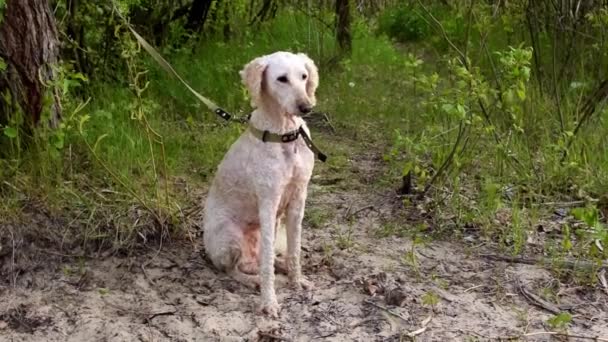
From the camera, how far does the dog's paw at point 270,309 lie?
363cm

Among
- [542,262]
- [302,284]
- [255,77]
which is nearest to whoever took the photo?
[255,77]

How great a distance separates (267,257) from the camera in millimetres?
3637

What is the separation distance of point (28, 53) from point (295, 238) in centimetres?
182

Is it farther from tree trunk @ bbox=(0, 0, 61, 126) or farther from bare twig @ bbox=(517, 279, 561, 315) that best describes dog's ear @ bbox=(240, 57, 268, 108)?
bare twig @ bbox=(517, 279, 561, 315)

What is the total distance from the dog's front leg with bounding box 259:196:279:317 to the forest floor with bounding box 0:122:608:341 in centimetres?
6

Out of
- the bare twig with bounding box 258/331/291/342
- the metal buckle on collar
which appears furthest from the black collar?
the bare twig with bounding box 258/331/291/342

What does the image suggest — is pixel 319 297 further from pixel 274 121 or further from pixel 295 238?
pixel 274 121

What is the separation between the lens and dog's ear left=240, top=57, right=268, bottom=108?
3.58 m

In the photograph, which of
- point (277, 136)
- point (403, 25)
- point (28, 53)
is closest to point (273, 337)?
point (277, 136)

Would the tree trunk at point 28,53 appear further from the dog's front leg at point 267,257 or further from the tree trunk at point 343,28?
the tree trunk at point 343,28

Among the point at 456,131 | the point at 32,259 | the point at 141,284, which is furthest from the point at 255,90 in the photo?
the point at 456,131

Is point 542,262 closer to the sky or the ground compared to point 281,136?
closer to the ground

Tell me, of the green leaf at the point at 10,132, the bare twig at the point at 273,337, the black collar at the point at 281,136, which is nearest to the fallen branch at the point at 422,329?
the bare twig at the point at 273,337

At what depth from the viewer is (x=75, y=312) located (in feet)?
12.0
